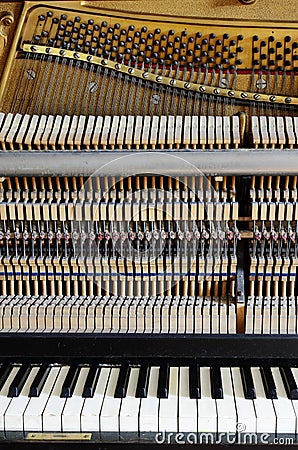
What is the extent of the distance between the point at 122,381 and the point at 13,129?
1117 mm

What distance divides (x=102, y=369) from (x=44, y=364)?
0.25m

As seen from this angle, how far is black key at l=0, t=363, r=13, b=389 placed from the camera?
104 inches

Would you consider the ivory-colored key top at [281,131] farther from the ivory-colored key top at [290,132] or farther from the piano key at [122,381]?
the piano key at [122,381]

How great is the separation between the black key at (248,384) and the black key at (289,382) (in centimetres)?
14

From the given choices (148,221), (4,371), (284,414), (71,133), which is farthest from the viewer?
(4,371)

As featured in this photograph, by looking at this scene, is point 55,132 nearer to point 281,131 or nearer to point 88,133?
point 88,133

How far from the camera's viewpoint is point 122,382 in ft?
8.32

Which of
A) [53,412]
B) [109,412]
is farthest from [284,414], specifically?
[53,412]

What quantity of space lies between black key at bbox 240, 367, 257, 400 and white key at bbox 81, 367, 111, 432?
574 millimetres

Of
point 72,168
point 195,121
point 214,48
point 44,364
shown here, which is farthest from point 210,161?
point 44,364

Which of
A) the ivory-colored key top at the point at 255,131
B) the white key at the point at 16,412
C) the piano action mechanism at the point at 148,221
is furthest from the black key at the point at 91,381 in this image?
the ivory-colored key top at the point at 255,131

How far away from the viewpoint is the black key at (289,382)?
246 centimetres

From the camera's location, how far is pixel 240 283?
8.46 feet

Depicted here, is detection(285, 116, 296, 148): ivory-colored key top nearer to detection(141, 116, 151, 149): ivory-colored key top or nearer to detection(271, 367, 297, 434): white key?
detection(141, 116, 151, 149): ivory-colored key top
